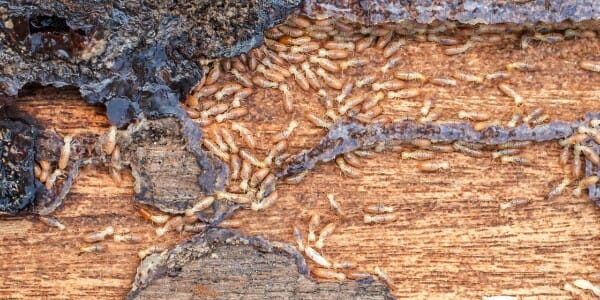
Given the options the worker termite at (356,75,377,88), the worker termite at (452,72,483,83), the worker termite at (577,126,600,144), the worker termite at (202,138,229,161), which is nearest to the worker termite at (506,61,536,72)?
the worker termite at (452,72,483,83)

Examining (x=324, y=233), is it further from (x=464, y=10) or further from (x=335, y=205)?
(x=464, y=10)

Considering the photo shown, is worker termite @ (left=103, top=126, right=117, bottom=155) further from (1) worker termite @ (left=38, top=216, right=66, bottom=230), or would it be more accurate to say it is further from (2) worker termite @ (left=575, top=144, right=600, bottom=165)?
(2) worker termite @ (left=575, top=144, right=600, bottom=165)

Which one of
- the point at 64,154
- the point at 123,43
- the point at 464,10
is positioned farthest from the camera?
the point at 64,154

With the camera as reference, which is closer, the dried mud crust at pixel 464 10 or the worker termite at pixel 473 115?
the dried mud crust at pixel 464 10

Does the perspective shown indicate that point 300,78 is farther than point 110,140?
Yes

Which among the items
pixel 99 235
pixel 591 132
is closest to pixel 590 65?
pixel 591 132

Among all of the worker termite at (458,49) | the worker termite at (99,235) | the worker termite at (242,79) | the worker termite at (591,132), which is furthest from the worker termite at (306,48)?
the worker termite at (591,132)

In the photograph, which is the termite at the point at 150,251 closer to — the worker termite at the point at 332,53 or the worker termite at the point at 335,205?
the worker termite at the point at 335,205
